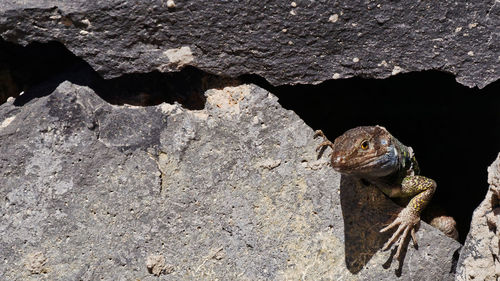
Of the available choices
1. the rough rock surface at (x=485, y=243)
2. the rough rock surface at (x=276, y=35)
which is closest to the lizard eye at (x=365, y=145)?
the rough rock surface at (x=276, y=35)

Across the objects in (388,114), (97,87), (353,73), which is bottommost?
(388,114)

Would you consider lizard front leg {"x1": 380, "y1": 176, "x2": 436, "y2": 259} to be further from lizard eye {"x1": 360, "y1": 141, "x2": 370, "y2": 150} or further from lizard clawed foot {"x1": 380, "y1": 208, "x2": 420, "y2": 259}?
lizard eye {"x1": 360, "y1": 141, "x2": 370, "y2": 150}

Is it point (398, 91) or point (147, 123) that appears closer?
point (147, 123)

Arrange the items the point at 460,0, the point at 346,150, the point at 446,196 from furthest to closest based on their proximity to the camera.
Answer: the point at 446,196
the point at 346,150
the point at 460,0

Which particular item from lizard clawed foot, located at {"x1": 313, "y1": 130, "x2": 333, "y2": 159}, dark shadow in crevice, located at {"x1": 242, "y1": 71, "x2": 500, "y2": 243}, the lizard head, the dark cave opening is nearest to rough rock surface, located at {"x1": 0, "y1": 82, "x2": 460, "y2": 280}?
lizard clawed foot, located at {"x1": 313, "y1": 130, "x2": 333, "y2": 159}

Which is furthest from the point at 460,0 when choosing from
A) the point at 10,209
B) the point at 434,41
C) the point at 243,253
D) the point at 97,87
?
the point at 10,209

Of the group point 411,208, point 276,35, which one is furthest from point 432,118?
point 276,35

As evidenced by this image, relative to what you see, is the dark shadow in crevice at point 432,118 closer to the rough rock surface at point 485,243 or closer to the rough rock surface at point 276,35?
the rough rock surface at point 485,243

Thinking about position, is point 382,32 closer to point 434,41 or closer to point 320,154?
point 434,41
